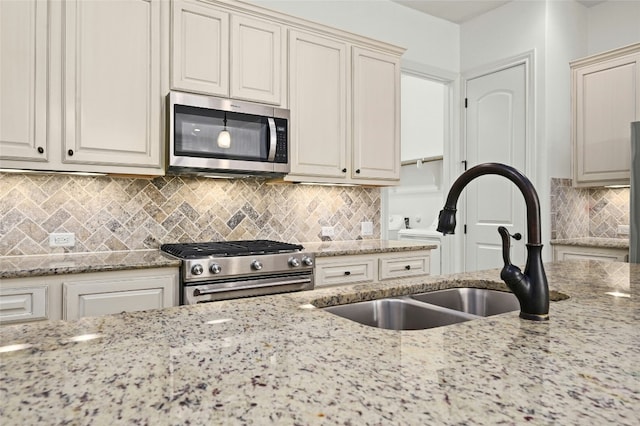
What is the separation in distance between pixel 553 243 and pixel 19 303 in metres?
3.85

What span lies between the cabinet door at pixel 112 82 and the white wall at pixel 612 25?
13.0 ft

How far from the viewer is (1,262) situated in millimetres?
2203

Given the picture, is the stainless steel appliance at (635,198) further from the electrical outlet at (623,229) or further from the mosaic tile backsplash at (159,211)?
the mosaic tile backsplash at (159,211)

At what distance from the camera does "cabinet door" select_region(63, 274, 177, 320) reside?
207 centimetres

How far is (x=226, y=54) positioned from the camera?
280 centimetres

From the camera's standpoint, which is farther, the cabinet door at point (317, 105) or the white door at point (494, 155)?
the white door at point (494, 155)

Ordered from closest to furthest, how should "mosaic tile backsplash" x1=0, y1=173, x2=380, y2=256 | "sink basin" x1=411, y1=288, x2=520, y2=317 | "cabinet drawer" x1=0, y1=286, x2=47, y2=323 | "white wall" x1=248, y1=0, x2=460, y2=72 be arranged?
"sink basin" x1=411, y1=288, x2=520, y2=317
"cabinet drawer" x1=0, y1=286, x2=47, y2=323
"mosaic tile backsplash" x1=0, y1=173, x2=380, y2=256
"white wall" x1=248, y1=0, x2=460, y2=72

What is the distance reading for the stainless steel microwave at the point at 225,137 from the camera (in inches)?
102

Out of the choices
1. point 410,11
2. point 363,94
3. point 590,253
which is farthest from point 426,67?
point 590,253

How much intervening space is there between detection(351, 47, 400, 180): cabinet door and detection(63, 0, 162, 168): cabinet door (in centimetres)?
147

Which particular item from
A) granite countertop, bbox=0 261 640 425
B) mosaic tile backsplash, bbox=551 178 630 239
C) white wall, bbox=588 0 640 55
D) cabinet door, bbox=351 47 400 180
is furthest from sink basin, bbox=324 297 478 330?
white wall, bbox=588 0 640 55

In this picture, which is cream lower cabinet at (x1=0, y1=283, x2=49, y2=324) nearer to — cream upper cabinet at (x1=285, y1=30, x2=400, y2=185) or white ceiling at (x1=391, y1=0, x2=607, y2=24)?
cream upper cabinet at (x1=285, y1=30, x2=400, y2=185)

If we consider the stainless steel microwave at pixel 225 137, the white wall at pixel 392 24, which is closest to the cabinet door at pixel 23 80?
the stainless steel microwave at pixel 225 137

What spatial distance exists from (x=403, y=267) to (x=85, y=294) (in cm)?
210
